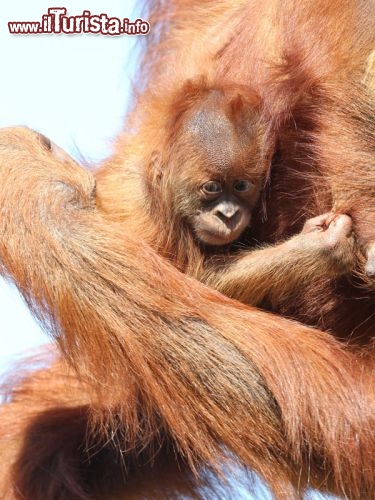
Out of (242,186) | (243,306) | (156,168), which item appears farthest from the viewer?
(156,168)

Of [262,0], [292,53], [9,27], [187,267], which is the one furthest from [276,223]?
[9,27]

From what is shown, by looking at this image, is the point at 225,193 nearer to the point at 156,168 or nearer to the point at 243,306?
the point at 156,168

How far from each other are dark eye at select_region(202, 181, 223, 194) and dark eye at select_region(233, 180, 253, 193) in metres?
0.09

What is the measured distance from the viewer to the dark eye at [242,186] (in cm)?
362

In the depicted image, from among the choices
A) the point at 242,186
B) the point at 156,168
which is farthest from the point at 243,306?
the point at 156,168

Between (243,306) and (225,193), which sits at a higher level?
(225,193)

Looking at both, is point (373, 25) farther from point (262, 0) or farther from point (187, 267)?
point (187, 267)

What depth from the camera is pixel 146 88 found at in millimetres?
4426

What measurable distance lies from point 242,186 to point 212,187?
0.13 meters

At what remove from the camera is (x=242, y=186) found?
364cm

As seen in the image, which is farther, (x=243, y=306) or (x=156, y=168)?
(x=156, y=168)

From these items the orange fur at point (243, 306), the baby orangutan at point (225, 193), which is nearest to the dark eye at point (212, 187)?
the baby orangutan at point (225, 193)

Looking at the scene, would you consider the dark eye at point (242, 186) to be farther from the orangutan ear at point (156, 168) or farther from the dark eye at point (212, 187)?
the orangutan ear at point (156, 168)

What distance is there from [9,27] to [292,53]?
60.0 inches
